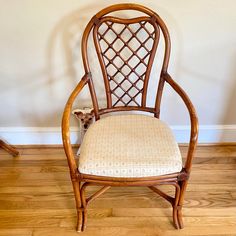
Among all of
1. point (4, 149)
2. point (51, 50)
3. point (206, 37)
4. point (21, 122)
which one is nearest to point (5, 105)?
point (21, 122)

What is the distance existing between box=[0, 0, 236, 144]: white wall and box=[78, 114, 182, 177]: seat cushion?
20.3 inches

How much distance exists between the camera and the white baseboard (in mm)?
1901

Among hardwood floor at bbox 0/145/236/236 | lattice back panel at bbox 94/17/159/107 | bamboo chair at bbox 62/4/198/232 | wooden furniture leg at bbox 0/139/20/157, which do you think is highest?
lattice back panel at bbox 94/17/159/107

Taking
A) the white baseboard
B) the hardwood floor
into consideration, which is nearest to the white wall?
the white baseboard

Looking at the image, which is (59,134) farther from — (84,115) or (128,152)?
(128,152)

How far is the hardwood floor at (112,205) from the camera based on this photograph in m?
1.35

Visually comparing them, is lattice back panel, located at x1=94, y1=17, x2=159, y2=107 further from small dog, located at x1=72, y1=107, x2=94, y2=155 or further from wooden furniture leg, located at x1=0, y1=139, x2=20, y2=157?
Result: wooden furniture leg, located at x1=0, y1=139, x2=20, y2=157

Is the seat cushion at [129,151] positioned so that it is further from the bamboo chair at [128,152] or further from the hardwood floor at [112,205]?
the hardwood floor at [112,205]

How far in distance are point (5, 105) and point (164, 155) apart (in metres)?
1.21

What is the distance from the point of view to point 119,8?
1316mm

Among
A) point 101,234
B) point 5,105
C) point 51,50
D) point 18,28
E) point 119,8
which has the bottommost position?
point 101,234

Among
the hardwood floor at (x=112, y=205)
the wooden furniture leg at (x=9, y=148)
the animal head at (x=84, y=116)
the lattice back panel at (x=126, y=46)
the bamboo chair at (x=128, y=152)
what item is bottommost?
the hardwood floor at (x=112, y=205)

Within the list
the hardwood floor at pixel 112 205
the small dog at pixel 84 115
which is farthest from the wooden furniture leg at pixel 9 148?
the small dog at pixel 84 115

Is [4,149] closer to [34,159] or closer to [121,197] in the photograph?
[34,159]
